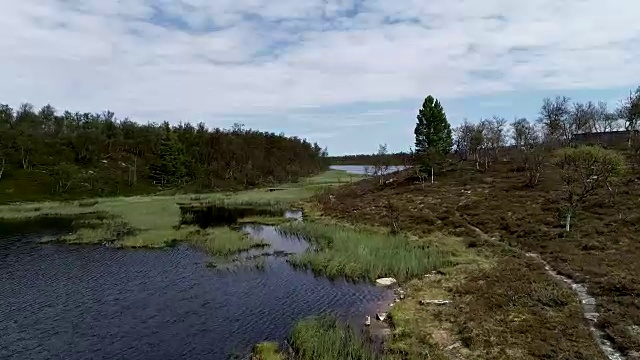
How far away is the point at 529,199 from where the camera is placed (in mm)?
71000

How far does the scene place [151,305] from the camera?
36.2 meters

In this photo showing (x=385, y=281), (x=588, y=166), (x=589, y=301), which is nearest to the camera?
(x=589, y=301)

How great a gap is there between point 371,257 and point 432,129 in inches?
2706

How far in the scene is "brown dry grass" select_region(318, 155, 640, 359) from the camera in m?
25.7

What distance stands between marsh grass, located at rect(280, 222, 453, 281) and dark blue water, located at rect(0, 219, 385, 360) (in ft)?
7.41

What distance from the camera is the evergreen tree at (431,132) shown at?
107287 mm

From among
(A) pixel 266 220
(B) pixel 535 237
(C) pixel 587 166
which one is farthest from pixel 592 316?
(A) pixel 266 220

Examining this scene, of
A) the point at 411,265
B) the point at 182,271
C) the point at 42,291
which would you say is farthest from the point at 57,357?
the point at 411,265

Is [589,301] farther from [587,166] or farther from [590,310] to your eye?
[587,166]

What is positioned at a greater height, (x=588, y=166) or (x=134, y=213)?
(x=588, y=166)

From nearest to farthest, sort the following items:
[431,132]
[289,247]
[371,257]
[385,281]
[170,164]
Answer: [385,281] → [371,257] → [289,247] → [431,132] → [170,164]

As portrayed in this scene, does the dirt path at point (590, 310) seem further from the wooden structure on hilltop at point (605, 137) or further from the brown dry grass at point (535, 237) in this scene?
the wooden structure on hilltop at point (605, 137)

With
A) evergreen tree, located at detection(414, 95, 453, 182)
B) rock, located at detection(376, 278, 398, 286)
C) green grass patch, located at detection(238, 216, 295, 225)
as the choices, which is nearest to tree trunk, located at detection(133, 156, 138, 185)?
green grass patch, located at detection(238, 216, 295, 225)

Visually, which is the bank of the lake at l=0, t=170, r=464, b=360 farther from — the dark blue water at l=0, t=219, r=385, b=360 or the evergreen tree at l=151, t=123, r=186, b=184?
the evergreen tree at l=151, t=123, r=186, b=184
